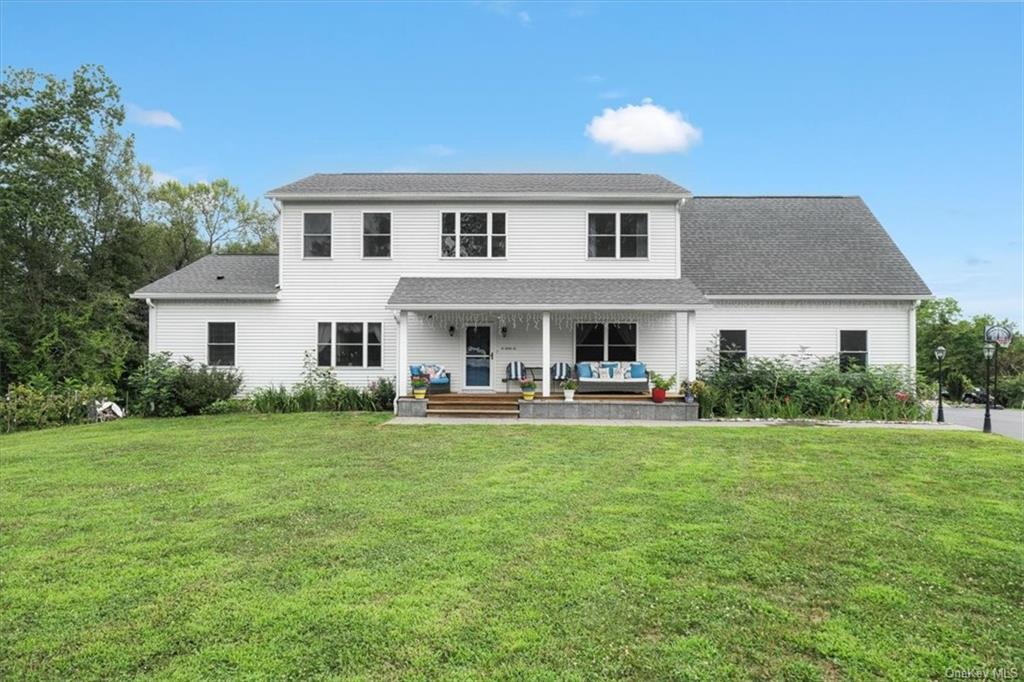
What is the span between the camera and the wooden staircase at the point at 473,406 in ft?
42.9

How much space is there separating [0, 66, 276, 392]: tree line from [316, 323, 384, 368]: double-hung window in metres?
8.19

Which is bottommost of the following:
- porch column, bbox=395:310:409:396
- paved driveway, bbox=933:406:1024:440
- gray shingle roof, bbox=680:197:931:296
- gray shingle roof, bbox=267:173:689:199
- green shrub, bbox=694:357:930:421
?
paved driveway, bbox=933:406:1024:440

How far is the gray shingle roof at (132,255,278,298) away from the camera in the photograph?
1520 cm

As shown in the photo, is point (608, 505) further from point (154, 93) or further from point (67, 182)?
point (154, 93)

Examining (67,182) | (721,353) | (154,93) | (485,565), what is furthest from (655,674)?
(154,93)

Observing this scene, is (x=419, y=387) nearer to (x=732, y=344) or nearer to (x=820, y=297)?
(x=732, y=344)

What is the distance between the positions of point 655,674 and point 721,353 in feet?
45.9

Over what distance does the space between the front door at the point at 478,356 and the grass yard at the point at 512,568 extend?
7424 mm

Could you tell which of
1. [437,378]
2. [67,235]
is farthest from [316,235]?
[67,235]

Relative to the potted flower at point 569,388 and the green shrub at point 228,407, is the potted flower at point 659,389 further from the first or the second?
the green shrub at point 228,407

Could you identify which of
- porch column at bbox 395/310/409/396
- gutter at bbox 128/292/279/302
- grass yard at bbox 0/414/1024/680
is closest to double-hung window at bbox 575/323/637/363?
porch column at bbox 395/310/409/396

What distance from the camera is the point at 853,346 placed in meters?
15.4

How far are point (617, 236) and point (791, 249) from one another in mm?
6164

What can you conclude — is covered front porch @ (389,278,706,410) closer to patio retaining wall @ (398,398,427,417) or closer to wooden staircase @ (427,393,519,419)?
wooden staircase @ (427,393,519,419)
